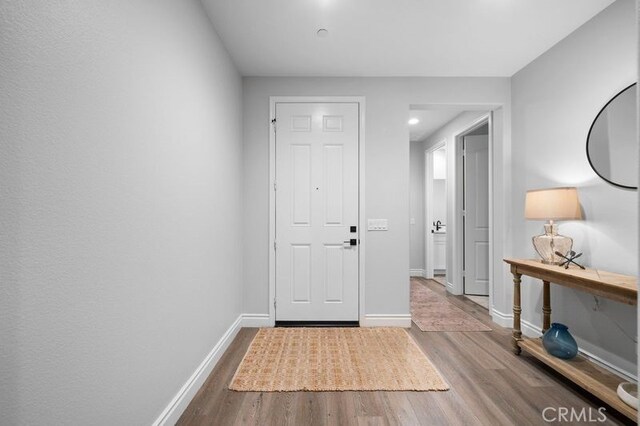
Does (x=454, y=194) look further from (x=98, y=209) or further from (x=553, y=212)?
(x=98, y=209)

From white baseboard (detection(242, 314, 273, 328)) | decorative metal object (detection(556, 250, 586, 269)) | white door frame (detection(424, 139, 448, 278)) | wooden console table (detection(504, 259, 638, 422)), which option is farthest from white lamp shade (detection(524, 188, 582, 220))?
white door frame (detection(424, 139, 448, 278))

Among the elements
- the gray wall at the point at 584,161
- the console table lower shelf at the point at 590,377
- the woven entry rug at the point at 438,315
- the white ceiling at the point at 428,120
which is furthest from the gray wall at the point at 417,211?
the console table lower shelf at the point at 590,377

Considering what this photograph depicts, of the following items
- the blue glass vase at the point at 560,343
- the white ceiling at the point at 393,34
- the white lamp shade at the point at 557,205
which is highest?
the white ceiling at the point at 393,34

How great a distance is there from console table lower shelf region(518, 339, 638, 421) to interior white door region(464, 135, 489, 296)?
215cm

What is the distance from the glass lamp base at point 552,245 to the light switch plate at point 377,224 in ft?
4.27

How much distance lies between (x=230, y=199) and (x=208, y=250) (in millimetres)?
661

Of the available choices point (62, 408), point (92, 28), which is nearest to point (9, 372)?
point (62, 408)

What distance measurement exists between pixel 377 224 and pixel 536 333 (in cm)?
176

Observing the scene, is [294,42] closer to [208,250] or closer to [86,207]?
[208,250]

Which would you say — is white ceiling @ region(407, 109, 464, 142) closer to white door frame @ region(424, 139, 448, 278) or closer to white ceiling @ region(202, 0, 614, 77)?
white door frame @ region(424, 139, 448, 278)

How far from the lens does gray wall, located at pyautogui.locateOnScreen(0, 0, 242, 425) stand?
2.63ft

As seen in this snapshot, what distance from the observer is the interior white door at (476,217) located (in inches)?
173

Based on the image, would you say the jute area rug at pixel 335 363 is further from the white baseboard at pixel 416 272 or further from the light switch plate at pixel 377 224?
the white baseboard at pixel 416 272

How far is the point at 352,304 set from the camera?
3.16 metres
